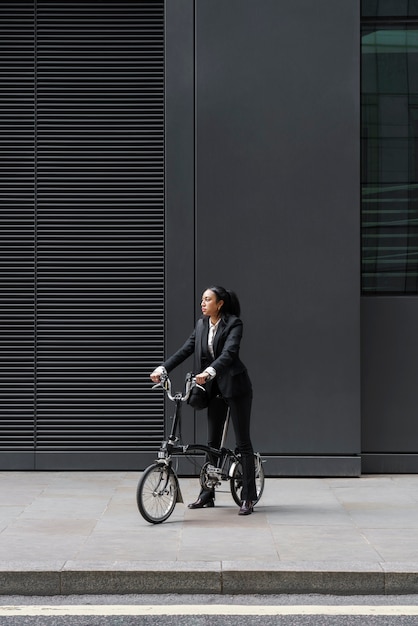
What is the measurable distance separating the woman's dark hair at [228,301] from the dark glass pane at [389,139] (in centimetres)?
295

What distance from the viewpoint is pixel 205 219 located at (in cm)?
1064

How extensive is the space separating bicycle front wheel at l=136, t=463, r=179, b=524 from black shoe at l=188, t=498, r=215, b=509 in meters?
0.50

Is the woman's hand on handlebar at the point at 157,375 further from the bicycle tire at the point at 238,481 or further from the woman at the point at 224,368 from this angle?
the bicycle tire at the point at 238,481

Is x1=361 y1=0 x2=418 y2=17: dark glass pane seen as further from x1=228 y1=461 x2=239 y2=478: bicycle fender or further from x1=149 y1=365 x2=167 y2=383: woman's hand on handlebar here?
x1=228 y1=461 x2=239 y2=478: bicycle fender

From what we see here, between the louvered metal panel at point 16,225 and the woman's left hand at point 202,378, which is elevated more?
the louvered metal panel at point 16,225

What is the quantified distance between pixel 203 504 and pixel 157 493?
0.87m

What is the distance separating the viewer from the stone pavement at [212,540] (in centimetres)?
623

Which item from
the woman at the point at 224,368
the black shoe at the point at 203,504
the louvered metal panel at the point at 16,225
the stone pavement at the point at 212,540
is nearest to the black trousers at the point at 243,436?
the woman at the point at 224,368

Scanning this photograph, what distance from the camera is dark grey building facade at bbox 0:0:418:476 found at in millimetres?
10609

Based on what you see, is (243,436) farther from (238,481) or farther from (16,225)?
(16,225)

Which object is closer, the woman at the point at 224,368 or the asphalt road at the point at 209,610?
the asphalt road at the point at 209,610

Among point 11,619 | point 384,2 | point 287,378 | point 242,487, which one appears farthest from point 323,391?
point 11,619

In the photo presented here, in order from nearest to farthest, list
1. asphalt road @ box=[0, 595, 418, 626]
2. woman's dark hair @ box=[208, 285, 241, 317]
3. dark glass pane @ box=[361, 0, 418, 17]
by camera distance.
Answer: asphalt road @ box=[0, 595, 418, 626] < woman's dark hair @ box=[208, 285, 241, 317] < dark glass pane @ box=[361, 0, 418, 17]

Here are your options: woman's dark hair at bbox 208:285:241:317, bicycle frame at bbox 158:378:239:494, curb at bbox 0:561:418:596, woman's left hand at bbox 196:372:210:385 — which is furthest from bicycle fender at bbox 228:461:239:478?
curb at bbox 0:561:418:596
